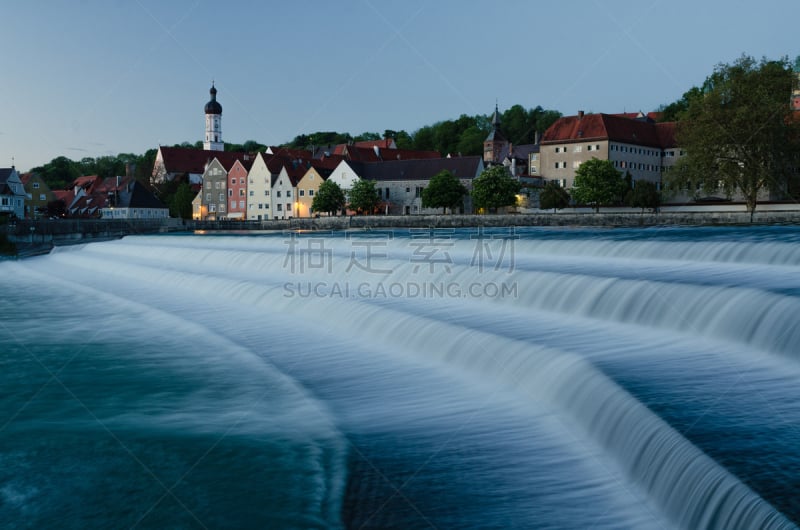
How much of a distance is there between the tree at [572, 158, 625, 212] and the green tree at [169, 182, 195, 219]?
59823 millimetres

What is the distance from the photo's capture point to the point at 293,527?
6.20 meters

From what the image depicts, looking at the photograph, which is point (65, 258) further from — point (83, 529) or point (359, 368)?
point (83, 529)

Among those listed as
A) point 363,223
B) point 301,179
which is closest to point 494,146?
point 301,179

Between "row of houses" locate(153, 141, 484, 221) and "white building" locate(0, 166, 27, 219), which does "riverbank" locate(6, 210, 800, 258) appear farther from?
"white building" locate(0, 166, 27, 219)

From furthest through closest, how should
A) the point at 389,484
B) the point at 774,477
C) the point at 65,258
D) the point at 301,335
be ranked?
the point at 65,258
the point at 301,335
the point at 389,484
the point at 774,477

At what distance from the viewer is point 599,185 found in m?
69.3

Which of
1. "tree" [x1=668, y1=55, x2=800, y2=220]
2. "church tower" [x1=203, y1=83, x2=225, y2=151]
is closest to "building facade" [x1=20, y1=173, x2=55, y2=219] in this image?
"church tower" [x1=203, y1=83, x2=225, y2=151]

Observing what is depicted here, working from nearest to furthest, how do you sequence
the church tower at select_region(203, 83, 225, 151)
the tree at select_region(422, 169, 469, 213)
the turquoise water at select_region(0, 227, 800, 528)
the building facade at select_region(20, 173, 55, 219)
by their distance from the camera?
the turquoise water at select_region(0, 227, 800, 528) < the tree at select_region(422, 169, 469, 213) < the building facade at select_region(20, 173, 55, 219) < the church tower at select_region(203, 83, 225, 151)

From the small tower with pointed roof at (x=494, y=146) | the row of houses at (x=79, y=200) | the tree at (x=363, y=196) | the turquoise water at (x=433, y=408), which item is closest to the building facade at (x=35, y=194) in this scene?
the row of houses at (x=79, y=200)

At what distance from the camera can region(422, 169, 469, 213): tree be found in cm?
7494

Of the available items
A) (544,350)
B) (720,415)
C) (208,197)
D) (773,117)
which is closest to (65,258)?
(544,350)

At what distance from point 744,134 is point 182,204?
77.7 m

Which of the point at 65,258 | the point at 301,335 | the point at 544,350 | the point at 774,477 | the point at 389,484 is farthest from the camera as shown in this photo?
the point at 65,258

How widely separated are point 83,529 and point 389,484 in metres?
2.69
